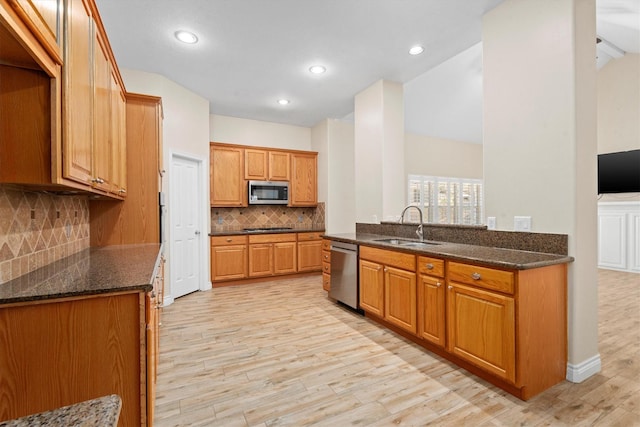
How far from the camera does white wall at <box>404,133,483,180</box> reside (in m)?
7.09

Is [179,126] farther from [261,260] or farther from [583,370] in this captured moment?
[583,370]

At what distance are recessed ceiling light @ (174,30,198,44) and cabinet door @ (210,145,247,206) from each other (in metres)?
2.09

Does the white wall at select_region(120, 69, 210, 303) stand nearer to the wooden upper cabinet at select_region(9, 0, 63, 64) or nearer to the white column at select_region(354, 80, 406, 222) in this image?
the white column at select_region(354, 80, 406, 222)

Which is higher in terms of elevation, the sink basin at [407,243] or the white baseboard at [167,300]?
the sink basin at [407,243]

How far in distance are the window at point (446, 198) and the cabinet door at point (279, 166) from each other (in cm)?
305

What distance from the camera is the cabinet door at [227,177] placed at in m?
4.91

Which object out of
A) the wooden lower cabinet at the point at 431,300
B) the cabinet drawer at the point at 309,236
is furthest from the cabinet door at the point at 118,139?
the cabinet drawer at the point at 309,236

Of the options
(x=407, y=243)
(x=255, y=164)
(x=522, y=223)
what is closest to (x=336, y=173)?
(x=255, y=164)

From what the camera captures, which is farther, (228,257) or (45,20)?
(228,257)

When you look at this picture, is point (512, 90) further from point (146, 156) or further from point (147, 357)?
point (146, 156)

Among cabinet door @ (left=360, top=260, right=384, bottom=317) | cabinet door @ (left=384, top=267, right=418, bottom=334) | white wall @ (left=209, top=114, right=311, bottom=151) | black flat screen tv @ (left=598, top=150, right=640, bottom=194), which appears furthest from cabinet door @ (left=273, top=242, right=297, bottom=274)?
black flat screen tv @ (left=598, top=150, right=640, bottom=194)

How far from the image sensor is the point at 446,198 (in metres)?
7.47

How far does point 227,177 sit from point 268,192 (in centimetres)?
76

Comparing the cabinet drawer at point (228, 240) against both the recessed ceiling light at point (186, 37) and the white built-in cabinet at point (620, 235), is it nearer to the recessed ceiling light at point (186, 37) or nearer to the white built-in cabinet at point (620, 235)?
the recessed ceiling light at point (186, 37)
